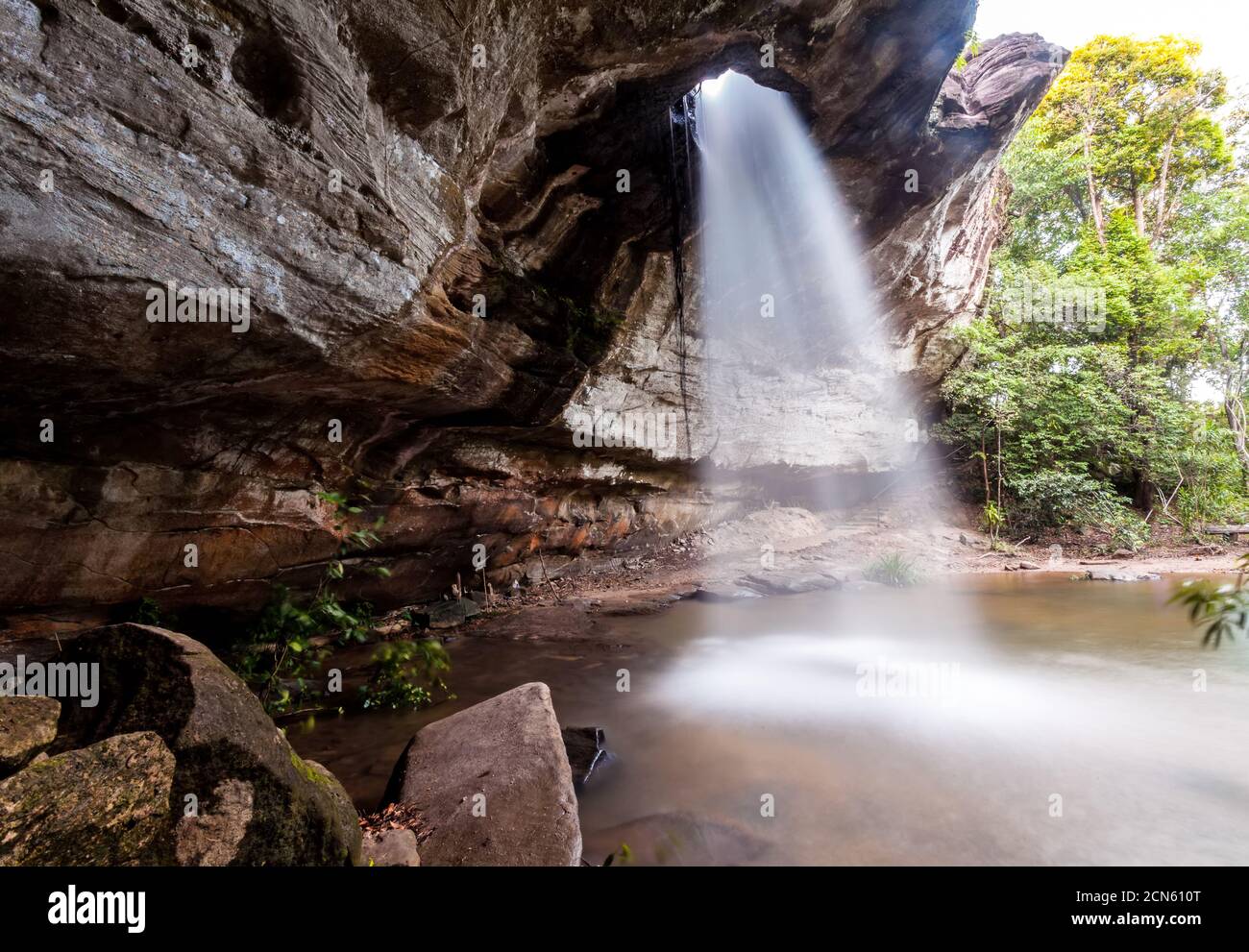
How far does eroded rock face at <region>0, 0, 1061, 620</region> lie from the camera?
302 cm

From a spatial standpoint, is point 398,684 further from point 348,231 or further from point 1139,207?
point 1139,207

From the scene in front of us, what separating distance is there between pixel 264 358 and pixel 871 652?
7.62 meters

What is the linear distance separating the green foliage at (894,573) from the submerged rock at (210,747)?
1190 centimetres

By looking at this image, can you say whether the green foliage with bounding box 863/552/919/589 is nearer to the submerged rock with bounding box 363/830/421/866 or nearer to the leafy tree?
the submerged rock with bounding box 363/830/421/866

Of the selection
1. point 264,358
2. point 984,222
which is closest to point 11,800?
point 264,358

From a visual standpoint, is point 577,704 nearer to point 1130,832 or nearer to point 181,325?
point 1130,832

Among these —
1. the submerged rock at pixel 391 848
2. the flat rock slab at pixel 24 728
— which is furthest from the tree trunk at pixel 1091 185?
the flat rock slab at pixel 24 728

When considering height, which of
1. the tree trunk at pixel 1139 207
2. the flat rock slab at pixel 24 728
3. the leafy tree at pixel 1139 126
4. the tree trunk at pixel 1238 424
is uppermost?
the leafy tree at pixel 1139 126

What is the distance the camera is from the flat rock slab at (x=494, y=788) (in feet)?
8.54

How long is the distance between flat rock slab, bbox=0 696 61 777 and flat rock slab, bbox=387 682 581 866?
1.61 m

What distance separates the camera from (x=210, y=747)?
1877mm

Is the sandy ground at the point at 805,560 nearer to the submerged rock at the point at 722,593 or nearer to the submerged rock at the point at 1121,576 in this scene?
the submerged rock at the point at 722,593

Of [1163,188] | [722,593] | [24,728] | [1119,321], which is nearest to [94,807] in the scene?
[24,728]

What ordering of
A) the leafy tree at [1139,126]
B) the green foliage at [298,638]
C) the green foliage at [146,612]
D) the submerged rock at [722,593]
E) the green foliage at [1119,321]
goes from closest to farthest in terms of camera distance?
the green foliage at [298,638]
the green foliage at [146,612]
the submerged rock at [722,593]
the green foliage at [1119,321]
the leafy tree at [1139,126]
